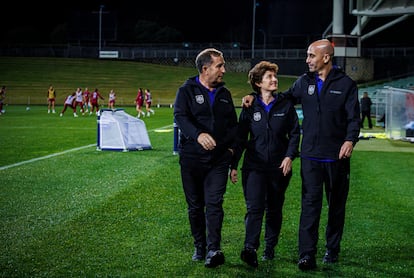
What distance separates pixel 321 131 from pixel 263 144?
21.8 inches

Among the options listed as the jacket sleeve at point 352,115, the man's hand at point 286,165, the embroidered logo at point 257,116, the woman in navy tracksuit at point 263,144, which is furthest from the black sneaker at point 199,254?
the jacket sleeve at point 352,115

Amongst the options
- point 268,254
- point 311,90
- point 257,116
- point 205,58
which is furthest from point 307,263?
point 205,58

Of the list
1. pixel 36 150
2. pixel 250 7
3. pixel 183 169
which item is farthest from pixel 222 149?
pixel 250 7

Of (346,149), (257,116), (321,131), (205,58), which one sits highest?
(205,58)

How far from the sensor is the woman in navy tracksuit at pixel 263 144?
703 centimetres

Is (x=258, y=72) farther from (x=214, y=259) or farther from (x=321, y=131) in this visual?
(x=214, y=259)

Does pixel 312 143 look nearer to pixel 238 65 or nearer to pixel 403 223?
pixel 403 223

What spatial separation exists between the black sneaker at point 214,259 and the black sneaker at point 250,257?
0.20 m

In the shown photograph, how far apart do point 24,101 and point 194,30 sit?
48.2m

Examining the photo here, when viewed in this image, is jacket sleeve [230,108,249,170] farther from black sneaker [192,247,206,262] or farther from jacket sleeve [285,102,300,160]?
black sneaker [192,247,206,262]

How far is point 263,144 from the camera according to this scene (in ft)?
23.2

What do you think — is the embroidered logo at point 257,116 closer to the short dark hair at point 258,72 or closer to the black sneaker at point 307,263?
the short dark hair at point 258,72

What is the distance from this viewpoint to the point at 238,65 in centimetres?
8231

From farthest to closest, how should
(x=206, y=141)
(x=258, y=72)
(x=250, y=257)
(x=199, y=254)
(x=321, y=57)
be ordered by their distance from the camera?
(x=199, y=254)
(x=258, y=72)
(x=321, y=57)
(x=250, y=257)
(x=206, y=141)
